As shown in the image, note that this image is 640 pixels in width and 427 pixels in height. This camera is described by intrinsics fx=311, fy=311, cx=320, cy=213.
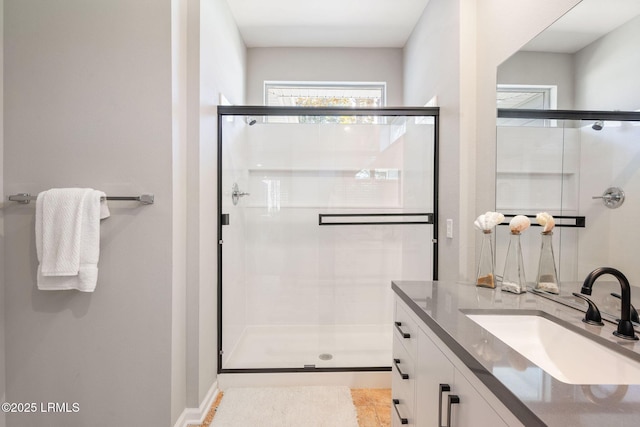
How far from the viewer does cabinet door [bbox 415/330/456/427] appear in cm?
92

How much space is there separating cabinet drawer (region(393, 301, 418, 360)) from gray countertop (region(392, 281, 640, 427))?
0.26ft

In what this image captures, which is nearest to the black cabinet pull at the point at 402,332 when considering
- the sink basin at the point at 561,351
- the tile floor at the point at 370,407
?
the sink basin at the point at 561,351

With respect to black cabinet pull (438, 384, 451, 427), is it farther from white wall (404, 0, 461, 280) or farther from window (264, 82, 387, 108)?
window (264, 82, 387, 108)

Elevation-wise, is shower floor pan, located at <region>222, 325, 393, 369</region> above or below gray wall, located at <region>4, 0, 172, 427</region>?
below

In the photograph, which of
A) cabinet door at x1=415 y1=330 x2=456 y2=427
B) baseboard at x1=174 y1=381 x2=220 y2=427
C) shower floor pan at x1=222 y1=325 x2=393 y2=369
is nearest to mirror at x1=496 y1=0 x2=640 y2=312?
cabinet door at x1=415 y1=330 x2=456 y2=427

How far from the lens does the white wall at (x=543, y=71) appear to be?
1181 millimetres

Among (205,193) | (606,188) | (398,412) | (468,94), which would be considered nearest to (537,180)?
(606,188)

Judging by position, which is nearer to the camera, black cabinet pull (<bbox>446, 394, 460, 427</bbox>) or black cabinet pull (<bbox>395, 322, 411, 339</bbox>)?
black cabinet pull (<bbox>446, 394, 460, 427</bbox>)

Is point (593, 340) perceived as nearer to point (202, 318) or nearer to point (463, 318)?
point (463, 318)

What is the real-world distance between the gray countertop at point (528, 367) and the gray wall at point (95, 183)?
132 cm

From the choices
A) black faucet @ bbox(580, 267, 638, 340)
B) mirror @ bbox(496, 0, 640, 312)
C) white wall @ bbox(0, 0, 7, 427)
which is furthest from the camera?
white wall @ bbox(0, 0, 7, 427)

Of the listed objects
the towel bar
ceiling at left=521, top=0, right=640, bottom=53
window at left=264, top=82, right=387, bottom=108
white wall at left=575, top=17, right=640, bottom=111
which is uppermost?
window at left=264, top=82, right=387, bottom=108

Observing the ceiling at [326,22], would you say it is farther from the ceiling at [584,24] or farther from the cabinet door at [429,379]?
the cabinet door at [429,379]

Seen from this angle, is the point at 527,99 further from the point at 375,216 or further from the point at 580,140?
the point at 375,216
